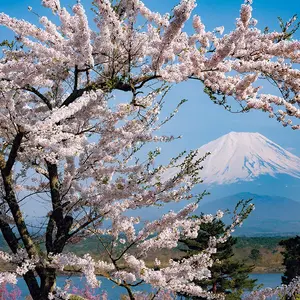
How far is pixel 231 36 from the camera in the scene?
17.1 feet

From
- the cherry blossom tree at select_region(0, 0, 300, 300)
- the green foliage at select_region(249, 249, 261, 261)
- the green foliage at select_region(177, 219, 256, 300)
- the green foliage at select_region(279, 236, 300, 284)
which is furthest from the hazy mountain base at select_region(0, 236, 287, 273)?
the cherry blossom tree at select_region(0, 0, 300, 300)

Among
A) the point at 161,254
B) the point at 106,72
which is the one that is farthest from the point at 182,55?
the point at 161,254

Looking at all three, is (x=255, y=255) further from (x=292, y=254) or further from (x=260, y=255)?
(x=292, y=254)

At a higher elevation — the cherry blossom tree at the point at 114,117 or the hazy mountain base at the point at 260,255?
the cherry blossom tree at the point at 114,117

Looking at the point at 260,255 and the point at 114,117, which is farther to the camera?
the point at 260,255

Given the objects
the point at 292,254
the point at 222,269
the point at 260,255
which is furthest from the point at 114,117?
the point at 260,255

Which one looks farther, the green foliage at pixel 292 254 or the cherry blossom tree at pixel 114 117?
the green foliage at pixel 292 254

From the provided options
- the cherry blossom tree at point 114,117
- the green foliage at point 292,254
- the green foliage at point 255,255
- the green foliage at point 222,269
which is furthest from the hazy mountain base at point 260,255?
the cherry blossom tree at point 114,117

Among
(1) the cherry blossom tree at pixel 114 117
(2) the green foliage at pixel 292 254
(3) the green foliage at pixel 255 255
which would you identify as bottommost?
(3) the green foliage at pixel 255 255

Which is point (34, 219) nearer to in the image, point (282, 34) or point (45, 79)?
point (45, 79)

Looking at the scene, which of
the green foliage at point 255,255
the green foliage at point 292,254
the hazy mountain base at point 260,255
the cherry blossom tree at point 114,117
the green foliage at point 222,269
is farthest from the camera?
the green foliage at point 255,255

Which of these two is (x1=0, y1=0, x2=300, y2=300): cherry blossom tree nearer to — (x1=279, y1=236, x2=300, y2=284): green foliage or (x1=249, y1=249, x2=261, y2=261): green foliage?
(x1=279, y1=236, x2=300, y2=284): green foliage

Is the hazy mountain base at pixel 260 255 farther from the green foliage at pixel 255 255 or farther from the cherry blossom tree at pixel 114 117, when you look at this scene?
the cherry blossom tree at pixel 114 117

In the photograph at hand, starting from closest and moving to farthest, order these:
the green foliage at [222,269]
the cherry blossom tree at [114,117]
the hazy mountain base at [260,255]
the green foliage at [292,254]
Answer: the cherry blossom tree at [114,117] < the green foliage at [292,254] < the green foliage at [222,269] < the hazy mountain base at [260,255]
